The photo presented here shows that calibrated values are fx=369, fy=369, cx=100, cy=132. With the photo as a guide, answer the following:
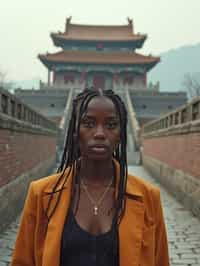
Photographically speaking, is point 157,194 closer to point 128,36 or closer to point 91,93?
point 91,93

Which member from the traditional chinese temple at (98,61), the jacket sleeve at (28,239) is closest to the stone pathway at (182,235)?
the jacket sleeve at (28,239)

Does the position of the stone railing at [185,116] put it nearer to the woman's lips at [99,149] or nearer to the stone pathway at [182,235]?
the stone pathway at [182,235]

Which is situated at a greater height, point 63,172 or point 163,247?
point 63,172

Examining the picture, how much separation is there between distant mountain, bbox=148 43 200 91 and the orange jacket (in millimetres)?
155316

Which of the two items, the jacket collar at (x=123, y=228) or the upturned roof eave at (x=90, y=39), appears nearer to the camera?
the jacket collar at (x=123, y=228)

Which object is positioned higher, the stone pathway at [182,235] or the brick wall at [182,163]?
the brick wall at [182,163]

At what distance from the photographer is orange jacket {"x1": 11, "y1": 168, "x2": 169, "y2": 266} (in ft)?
4.82

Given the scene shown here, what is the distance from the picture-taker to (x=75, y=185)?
1626mm

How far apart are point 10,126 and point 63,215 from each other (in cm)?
503

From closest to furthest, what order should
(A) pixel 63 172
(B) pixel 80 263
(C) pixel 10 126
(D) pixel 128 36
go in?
(B) pixel 80 263
(A) pixel 63 172
(C) pixel 10 126
(D) pixel 128 36

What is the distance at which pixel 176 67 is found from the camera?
17475 centimetres

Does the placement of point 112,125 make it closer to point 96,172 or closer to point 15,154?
point 96,172

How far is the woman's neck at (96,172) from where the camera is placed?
1.62 metres

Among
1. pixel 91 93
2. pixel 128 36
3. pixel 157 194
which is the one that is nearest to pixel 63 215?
pixel 157 194
